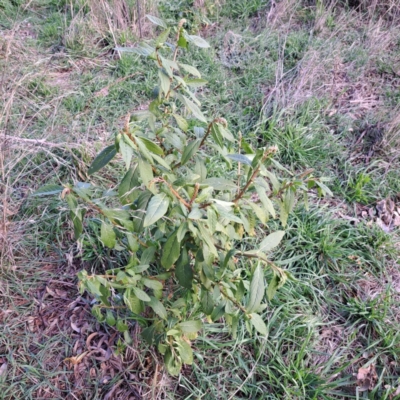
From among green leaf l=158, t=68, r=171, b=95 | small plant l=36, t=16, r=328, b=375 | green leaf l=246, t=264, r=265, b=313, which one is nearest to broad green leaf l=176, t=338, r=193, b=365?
small plant l=36, t=16, r=328, b=375

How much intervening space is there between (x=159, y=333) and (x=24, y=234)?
120 cm

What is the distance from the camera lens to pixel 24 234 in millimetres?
2400

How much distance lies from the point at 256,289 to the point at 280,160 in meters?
1.79

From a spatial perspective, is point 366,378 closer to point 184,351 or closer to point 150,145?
point 184,351

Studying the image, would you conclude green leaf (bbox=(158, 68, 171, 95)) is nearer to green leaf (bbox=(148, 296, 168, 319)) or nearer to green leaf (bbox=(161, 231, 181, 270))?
green leaf (bbox=(161, 231, 181, 270))

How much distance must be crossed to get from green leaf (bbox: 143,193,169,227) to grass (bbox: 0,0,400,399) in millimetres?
1084

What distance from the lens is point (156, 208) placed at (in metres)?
1.17

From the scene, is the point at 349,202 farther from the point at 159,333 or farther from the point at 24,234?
the point at 24,234

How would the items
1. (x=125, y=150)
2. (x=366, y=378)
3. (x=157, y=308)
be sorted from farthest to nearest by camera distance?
(x=366, y=378), (x=157, y=308), (x=125, y=150)

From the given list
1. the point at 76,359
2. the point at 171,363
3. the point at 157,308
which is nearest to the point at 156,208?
the point at 157,308

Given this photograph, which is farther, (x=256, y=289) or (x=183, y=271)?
(x=183, y=271)

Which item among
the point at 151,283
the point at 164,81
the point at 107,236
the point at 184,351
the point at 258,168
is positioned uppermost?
the point at 164,81

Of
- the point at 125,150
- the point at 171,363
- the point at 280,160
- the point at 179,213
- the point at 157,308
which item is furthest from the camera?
the point at 280,160

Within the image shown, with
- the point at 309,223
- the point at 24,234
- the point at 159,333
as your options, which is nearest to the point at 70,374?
the point at 159,333
